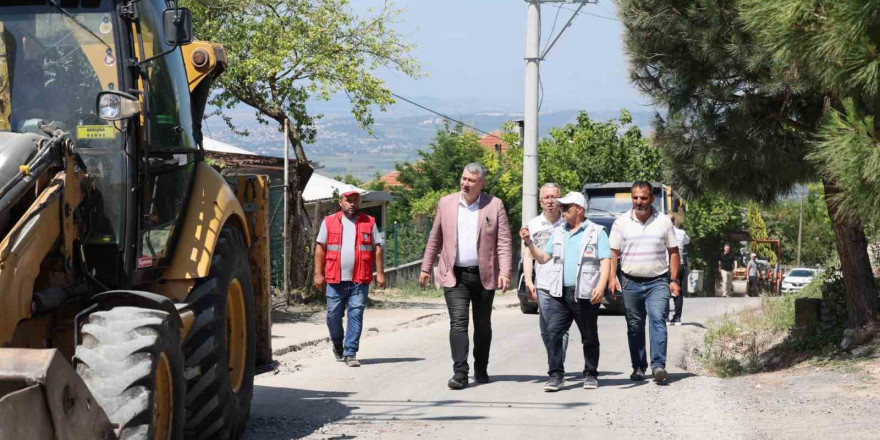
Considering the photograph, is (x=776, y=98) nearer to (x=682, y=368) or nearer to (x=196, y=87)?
(x=682, y=368)

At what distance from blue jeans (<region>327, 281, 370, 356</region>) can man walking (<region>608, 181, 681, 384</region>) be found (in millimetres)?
2761

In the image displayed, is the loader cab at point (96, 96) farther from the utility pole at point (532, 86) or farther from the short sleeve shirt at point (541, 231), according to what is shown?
the utility pole at point (532, 86)

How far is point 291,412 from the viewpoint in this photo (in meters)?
9.31

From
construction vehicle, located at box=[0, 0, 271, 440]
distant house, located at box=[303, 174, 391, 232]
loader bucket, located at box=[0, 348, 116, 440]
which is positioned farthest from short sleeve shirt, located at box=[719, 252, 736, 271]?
loader bucket, located at box=[0, 348, 116, 440]

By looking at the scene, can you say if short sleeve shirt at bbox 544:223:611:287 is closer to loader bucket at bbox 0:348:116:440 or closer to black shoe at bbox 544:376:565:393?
black shoe at bbox 544:376:565:393

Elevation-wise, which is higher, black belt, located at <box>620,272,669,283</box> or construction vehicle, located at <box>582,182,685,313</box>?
construction vehicle, located at <box>582,182,685,313</box>

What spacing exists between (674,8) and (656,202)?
553 inches

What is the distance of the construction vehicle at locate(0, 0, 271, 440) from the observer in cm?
565

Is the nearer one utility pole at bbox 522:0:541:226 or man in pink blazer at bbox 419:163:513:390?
man in pink blazer at bbox 419:163:513:390

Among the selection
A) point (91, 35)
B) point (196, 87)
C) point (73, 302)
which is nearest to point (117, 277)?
point (73, 302)

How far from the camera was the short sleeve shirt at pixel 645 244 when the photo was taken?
11023mm

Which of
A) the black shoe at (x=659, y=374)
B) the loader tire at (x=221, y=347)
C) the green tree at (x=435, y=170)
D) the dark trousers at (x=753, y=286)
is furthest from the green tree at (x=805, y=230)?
the loader tire at (x=221, y=347)

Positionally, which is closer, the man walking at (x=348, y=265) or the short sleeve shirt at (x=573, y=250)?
→ the short sleeve shirt at (x=573, y=250)

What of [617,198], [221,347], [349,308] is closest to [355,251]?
[349,308]
